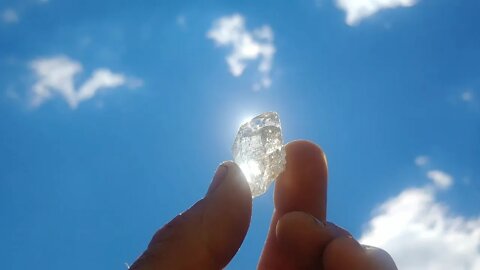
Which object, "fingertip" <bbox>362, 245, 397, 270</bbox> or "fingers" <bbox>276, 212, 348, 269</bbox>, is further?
"fingers" <bbox>276, 212, 348, 269</bbox>

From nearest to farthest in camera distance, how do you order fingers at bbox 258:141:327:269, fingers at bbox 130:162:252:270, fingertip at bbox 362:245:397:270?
fingertip at bbox 362:245:397:270
fingers at bbox 130:162:252:270
fingers at bbox 258:141:327:269

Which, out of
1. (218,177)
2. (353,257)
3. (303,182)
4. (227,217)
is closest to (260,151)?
(303,182)

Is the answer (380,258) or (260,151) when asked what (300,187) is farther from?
(380,258)

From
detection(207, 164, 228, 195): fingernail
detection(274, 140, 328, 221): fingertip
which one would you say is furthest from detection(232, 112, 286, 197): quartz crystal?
detection(207, 164, 228, 195): fingernail

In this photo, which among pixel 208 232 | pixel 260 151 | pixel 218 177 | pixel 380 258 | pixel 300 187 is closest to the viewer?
pixel 380 258

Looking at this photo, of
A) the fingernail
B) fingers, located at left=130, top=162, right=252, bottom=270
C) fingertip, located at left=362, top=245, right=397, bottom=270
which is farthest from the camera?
the fingernail

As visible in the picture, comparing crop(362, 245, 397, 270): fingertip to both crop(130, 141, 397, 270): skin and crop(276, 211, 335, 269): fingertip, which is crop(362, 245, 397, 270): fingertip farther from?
crop(276, 211, 335, 269): fingertip

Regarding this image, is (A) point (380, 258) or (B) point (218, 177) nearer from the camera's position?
(A) point (380, 258)

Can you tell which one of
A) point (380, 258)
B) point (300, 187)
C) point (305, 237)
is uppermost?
point (300, 187)

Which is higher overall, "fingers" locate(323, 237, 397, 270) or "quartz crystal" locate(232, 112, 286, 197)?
"quartz crystal" locate(232, 112, 286, 197)
